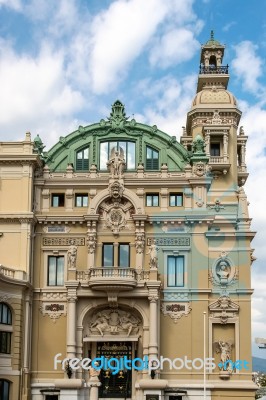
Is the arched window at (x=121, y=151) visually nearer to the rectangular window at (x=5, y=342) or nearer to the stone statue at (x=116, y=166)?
the stone statue at (x=116, y=166)

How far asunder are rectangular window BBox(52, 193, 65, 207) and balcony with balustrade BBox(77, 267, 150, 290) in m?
Answer: 6.95

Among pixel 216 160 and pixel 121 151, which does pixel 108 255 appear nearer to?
pixel 121 151

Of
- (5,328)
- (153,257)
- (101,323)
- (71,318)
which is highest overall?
(153,257)

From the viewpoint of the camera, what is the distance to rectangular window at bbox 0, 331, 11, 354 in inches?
2296

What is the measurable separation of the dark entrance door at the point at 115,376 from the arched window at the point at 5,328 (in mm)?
7504

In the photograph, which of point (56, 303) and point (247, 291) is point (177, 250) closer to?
point (247, 291)

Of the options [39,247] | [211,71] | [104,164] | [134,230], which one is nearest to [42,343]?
[39,247]

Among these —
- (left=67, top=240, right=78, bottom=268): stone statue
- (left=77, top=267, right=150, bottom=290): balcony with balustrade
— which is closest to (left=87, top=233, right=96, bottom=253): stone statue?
(left=67, top=240, right=78, bottom=268): stone statue

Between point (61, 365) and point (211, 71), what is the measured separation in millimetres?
34139

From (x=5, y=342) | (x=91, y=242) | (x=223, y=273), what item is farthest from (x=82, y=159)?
(x=5, y=342)

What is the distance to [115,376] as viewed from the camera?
6156 cm

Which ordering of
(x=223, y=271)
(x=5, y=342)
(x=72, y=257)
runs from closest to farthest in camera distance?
1. (x=5, y=342)
2. (x=72, y=257)
3. (x=223, y=271)

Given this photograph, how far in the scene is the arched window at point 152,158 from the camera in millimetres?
65812

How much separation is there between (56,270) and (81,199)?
646 centimetres
